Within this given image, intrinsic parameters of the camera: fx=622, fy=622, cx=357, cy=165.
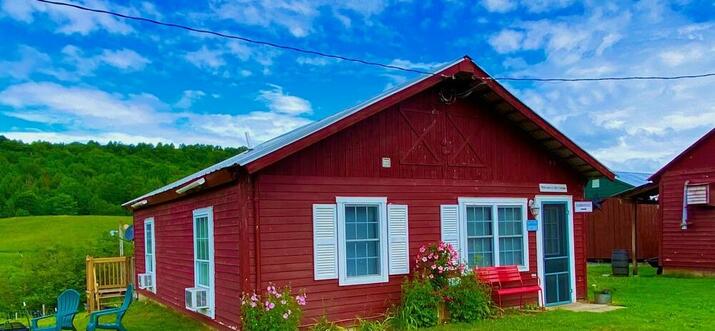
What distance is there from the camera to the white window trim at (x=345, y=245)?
29.3 feet

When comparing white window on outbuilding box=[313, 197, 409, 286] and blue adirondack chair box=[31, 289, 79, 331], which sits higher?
white window on outbuilding box=[313, 197, 409, 286]

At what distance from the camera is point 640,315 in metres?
9.98

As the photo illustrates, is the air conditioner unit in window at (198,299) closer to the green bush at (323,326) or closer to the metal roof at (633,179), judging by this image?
the green bush at (323,326)

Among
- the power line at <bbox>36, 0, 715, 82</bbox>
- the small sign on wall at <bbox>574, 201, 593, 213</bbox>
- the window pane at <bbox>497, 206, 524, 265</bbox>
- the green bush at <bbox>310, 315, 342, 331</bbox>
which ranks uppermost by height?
the power line at <bbox>36, 0, 715, 82</bbox>

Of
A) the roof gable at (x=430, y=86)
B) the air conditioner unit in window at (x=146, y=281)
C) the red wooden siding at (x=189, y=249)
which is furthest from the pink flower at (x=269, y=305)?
the air conditioner unit in window at (x=146, y=281)

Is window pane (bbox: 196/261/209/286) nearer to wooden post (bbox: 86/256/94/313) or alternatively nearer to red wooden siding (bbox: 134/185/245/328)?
red wooden siding (bbox: 134/185/245/328)

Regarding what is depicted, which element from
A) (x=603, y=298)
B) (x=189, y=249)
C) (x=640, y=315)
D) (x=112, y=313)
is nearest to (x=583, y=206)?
(x=603, y=298)

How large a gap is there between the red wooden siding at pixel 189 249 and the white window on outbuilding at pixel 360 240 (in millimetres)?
1154

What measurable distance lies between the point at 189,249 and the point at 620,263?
12.2 meters

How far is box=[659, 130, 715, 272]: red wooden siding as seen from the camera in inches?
646

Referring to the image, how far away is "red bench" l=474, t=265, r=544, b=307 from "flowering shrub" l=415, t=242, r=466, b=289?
0.56 meters

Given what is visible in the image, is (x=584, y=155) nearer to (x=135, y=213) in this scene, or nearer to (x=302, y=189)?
(x=302, y=189)

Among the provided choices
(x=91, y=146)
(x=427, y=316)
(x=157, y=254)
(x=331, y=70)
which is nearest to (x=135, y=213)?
(x=157, y=254)

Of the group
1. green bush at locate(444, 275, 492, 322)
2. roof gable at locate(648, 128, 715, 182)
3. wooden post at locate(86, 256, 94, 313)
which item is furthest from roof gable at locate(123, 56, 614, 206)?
roof gable at locate(648, 128, 715, 182)
